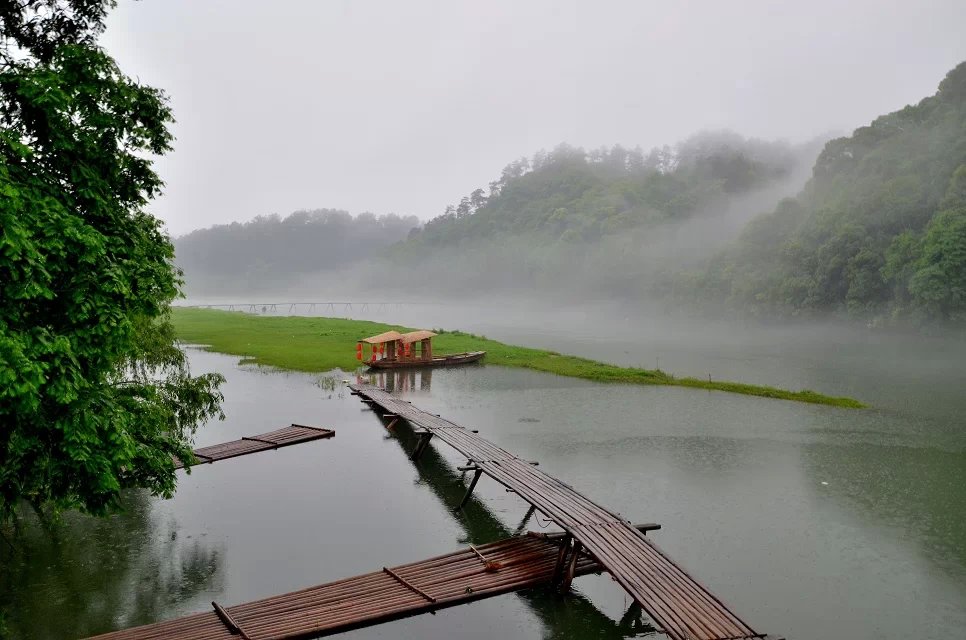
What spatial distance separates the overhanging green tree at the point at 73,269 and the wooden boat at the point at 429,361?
28.7 meters

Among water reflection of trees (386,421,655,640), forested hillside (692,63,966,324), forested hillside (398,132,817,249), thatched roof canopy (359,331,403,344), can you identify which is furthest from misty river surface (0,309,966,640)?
forested hillside (398,132,817,249)

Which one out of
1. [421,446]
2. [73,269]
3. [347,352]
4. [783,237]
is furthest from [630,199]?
[73,269]

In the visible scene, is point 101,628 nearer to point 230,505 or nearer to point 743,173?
point 230,505

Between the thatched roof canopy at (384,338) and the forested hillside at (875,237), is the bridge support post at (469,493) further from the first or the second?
the forested hillside at (875,237)

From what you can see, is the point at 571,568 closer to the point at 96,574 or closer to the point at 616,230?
the point at 96,574

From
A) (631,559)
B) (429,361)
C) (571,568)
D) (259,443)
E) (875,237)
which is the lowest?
(571,568)

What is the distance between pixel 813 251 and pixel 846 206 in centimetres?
669

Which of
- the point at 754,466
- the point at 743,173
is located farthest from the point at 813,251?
the point at 743,173

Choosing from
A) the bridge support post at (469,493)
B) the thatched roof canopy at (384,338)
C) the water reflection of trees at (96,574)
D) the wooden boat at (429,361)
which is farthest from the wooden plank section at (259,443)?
the thatched roof canopy at (384,338)

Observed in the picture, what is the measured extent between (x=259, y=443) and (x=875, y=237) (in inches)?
3037

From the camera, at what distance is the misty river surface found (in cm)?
1125

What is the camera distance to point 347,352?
45.8m

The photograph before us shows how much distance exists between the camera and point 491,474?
1602cm

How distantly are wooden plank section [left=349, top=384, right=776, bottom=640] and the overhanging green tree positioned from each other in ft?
24.2
